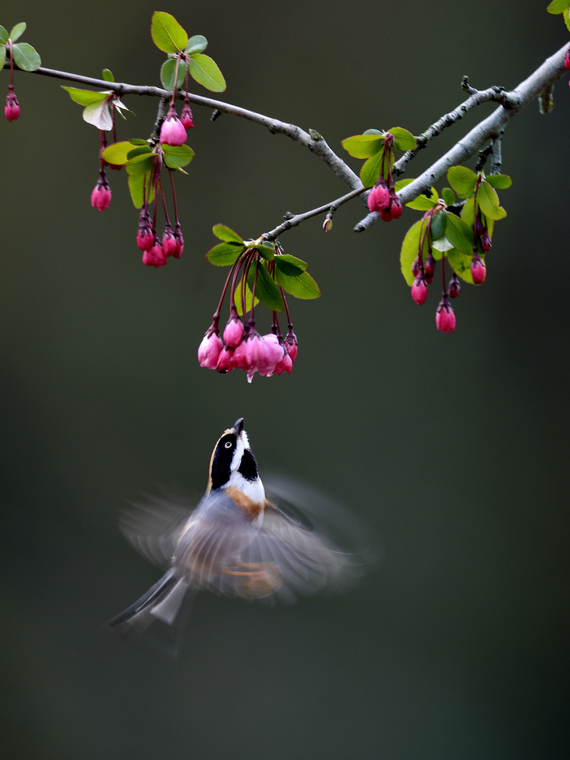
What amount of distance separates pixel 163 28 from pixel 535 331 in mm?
2247

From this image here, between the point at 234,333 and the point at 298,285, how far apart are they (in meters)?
0.10

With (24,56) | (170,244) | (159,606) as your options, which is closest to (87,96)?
(24,56)

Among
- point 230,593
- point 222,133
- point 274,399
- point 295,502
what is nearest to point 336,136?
point 222,133

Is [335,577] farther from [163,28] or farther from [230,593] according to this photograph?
[163,28]

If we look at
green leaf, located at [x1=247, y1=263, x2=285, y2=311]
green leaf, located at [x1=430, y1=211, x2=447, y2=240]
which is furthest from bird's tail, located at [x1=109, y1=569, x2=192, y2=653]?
green leaf, located at [x1=430, y1=211, x2=447, y2=240]

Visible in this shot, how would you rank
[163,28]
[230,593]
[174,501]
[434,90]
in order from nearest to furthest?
[163,28] < [230,593] < [174,501] < [434,90]

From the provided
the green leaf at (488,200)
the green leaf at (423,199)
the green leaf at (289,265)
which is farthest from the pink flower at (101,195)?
the green leaf at (488,200)

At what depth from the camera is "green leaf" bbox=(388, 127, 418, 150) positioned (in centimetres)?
75

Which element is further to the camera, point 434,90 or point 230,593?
point 434,90

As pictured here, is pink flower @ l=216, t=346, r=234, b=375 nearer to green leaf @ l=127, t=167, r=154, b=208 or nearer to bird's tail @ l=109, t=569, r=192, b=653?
green leaf @ l=127, t=167, r=154, b=208

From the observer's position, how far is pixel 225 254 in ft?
2.42

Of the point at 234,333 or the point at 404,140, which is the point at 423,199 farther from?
the point at 234,333

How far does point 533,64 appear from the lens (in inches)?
104

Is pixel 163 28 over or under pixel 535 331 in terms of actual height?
under
